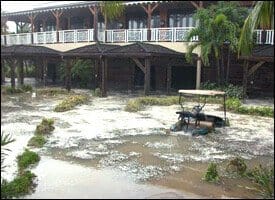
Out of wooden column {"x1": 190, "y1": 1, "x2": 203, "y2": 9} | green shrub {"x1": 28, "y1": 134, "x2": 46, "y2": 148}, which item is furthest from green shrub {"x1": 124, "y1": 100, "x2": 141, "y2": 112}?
wooden column {"x1": 190, "y1": 1, "x2": 203, "y2": 9}

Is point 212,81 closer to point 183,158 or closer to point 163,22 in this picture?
point 163,22

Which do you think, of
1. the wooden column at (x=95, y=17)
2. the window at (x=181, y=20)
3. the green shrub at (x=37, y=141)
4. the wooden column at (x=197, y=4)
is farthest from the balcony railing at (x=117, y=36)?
the green shrub at (x=37, y=141)

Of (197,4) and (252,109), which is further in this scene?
(197,4)

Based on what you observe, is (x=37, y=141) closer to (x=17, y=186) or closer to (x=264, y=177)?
(x=17, y=186)

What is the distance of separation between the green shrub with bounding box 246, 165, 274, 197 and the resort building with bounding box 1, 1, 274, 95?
42.0 ft

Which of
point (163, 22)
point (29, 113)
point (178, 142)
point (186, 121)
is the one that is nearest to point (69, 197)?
point (178, 142)

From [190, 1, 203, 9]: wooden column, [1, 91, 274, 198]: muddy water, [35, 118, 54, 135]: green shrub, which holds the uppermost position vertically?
[190, 1, 203, 9]: wooden column

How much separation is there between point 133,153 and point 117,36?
18.0 metres

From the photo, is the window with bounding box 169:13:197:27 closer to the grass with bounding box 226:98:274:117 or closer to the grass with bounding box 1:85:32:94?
the grass with bounding box 226:98:274:117

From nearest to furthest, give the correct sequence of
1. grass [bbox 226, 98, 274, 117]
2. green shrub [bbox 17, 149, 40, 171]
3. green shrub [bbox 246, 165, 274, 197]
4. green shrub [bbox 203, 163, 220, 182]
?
green shrub [bbox 246, 165, 274, 197] < green shrub [bbox 203, 163, 220, 182] < green shrub [bbox 17, 149, 40, 171] < grass [bbox 226, 98, 274, 117]

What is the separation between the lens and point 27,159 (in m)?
11.1

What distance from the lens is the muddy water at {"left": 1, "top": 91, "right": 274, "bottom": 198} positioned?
9.49m

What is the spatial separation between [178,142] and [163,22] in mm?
16962

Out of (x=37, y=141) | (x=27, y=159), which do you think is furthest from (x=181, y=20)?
(x=27, y=159)
